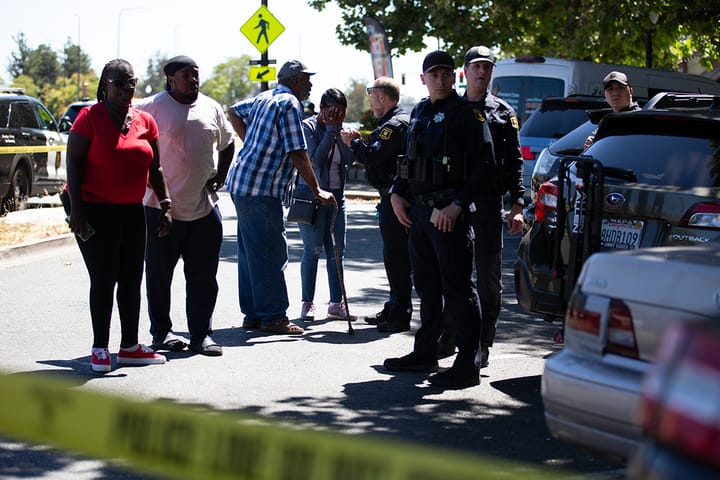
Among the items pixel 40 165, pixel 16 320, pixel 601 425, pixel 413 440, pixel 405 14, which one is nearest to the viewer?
pixel 601 425

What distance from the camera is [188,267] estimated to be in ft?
26.0

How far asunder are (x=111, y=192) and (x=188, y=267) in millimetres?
1181

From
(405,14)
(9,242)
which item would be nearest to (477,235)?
(9,242)

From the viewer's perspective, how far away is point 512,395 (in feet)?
22.4

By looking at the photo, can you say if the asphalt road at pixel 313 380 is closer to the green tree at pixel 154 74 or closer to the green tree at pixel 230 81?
the green tree at pixel 230 81

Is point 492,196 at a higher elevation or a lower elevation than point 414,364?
higher

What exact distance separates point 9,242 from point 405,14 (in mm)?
17188

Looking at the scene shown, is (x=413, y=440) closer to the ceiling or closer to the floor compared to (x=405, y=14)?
closer to the floor

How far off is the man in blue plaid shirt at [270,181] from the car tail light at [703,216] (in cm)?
298

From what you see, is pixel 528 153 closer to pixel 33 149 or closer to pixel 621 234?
pixel 33 149

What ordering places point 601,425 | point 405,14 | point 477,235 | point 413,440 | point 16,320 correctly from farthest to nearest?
point 405,14, point 16,320, point 477,235, point 413,440, point 601,425

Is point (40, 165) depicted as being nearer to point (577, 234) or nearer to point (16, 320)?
point (16, 320)

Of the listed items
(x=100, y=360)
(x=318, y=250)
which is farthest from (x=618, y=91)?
(x=100, y=360)

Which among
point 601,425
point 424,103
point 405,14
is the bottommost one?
point 601,425
